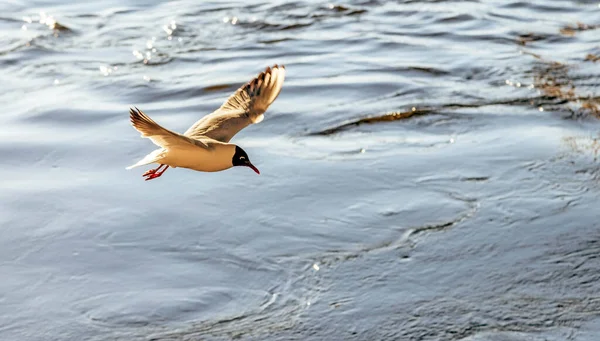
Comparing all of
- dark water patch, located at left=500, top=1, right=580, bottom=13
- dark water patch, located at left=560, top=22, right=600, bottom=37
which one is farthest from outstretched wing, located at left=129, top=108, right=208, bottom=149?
dark water patch, located at left=500, top=1, right=580, bottom=13

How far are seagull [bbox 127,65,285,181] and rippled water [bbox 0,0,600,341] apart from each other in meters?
1.44

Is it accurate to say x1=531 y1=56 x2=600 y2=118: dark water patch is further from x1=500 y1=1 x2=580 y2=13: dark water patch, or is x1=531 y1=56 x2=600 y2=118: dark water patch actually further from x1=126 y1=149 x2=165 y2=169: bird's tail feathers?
x1=126 y1=149 x2=165 y2=169: bird's tail feathers

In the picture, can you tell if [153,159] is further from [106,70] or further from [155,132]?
[106,70]

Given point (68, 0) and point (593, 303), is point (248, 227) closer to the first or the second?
point (593, 303)

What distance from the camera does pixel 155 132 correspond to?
236 inches

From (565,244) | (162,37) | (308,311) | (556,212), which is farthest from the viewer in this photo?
Answer: (162,37)

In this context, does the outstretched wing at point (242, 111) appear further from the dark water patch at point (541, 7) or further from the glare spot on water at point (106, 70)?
the dark water patch at point (541, 7)

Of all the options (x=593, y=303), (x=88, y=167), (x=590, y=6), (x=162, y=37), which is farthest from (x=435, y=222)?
(x=590, y=6)

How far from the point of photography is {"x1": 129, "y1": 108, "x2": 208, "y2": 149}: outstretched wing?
232 inches

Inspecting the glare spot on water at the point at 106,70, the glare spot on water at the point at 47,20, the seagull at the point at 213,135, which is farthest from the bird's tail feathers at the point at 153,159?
the glare spot on water at the point at 47,20

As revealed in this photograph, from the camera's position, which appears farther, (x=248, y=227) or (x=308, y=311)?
(x=248, y=227)

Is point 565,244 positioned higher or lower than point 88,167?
lower

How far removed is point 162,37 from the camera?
52.6 ft

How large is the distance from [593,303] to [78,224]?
3970 mm
